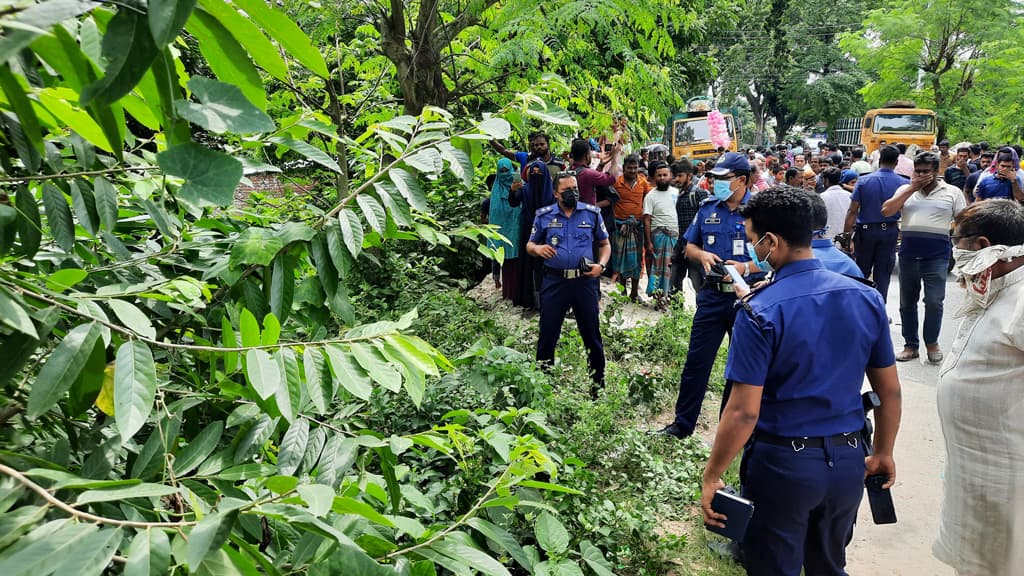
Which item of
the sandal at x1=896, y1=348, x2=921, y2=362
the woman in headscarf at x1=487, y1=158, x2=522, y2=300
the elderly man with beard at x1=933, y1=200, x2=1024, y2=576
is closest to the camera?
the elderly man with beard at x1=933, y1=200, x2=1024, y2=576

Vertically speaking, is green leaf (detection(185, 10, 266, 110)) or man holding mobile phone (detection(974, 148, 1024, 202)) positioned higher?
green leaf (detection(185, 10, 266, 110))

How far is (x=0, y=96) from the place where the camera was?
1024 mm

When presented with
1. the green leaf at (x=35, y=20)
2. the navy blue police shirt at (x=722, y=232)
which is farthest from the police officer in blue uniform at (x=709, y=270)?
the green leaf at (x=35, y=20)

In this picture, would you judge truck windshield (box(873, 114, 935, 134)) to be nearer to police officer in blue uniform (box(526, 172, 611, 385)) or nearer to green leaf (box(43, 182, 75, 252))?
police officer in blue uniform (box(526, 172, 611, 385))

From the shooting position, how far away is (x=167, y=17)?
2.42ft

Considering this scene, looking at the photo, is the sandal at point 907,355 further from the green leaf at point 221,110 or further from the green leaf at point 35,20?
the green leaf at point 35,20

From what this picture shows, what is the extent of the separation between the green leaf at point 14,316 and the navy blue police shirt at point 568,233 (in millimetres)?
4936

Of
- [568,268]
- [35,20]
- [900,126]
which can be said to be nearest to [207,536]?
[35,20]

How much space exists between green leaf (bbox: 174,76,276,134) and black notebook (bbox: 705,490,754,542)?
2407mm

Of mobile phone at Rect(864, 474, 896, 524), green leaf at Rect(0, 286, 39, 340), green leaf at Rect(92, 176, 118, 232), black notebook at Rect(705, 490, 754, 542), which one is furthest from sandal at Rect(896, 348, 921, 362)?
green leaf at Rect(0, 286, 39, 340)

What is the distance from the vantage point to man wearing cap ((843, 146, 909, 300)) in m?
8.01

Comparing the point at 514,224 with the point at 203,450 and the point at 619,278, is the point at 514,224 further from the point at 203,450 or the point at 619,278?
the point at 203,450

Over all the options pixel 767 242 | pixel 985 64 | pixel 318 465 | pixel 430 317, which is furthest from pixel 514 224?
pixel 985 64

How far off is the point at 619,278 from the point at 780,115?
3697cm
